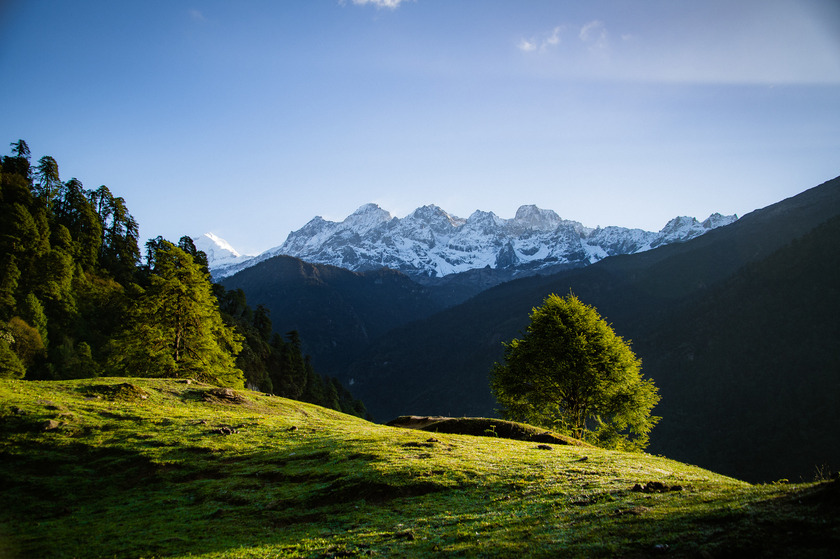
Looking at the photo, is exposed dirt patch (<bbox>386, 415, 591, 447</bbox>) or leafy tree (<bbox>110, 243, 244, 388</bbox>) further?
leafy tree (<bbox>110, 243, 244, 388</bbox>)

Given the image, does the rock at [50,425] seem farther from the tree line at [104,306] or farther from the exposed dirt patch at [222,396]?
the tree line at [104,306]

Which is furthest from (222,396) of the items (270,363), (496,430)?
(270,363)

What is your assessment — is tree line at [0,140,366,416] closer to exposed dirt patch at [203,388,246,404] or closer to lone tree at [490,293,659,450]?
exposed dirt patch at [203,388,246,404]

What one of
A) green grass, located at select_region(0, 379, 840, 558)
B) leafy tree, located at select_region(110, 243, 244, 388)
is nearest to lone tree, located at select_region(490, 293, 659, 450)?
green grass, located at select_region(0, 379, 840, 558)

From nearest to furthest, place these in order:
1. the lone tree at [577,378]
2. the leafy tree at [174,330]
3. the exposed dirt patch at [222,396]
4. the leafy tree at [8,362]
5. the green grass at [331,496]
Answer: the green grass at [331,496] < the exposed dirt patch at [222,396] < the lone tree at [577,378] < the leafy tree at [174,330] < the leafy tree at [8,362]

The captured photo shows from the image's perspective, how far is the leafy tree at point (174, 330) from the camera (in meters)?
43.3

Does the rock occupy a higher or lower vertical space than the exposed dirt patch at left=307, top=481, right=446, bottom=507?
higher

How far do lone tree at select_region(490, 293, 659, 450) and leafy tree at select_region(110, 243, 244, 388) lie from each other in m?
30.8

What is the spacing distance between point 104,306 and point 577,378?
82.7 m

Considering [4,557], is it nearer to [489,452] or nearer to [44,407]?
[44,407]

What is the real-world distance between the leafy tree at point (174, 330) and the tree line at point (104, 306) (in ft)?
0.33

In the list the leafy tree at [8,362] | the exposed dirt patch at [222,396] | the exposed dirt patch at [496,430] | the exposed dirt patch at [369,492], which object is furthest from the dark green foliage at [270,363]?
the exposed dirt patch at [369,492]

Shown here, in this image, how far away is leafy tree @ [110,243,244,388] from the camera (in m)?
43.3

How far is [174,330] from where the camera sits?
147 feet
